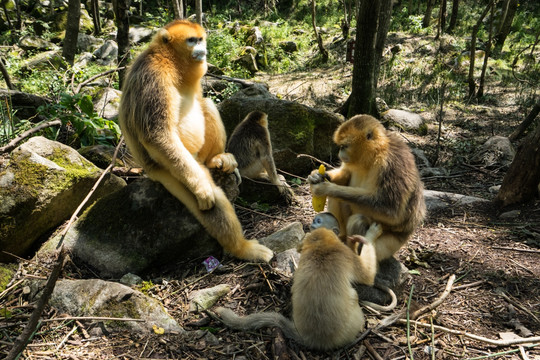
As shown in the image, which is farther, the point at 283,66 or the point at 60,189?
the point at 283,66

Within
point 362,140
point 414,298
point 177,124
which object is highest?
point 177,124

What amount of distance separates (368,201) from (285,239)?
1.21 metres

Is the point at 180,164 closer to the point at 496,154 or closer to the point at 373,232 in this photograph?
the point at 373,232

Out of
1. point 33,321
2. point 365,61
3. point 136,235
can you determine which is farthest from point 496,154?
point 33,321

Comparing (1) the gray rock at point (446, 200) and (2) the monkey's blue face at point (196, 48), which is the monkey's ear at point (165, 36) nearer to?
(2) the monkey's blue face at point (196, 48)

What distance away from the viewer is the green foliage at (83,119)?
19.2ft

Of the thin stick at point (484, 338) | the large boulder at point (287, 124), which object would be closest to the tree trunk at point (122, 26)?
the large boulder at point (287, 124)

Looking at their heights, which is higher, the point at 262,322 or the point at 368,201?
the point at 368,201

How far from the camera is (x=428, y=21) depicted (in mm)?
18906

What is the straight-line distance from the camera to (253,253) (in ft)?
13.3

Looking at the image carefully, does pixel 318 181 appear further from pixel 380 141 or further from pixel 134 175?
pixel 134 175

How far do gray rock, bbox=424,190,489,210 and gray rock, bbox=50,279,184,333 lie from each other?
13.5 ft

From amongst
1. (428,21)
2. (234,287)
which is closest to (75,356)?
(234,287)

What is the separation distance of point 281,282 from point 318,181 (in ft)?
3.65
